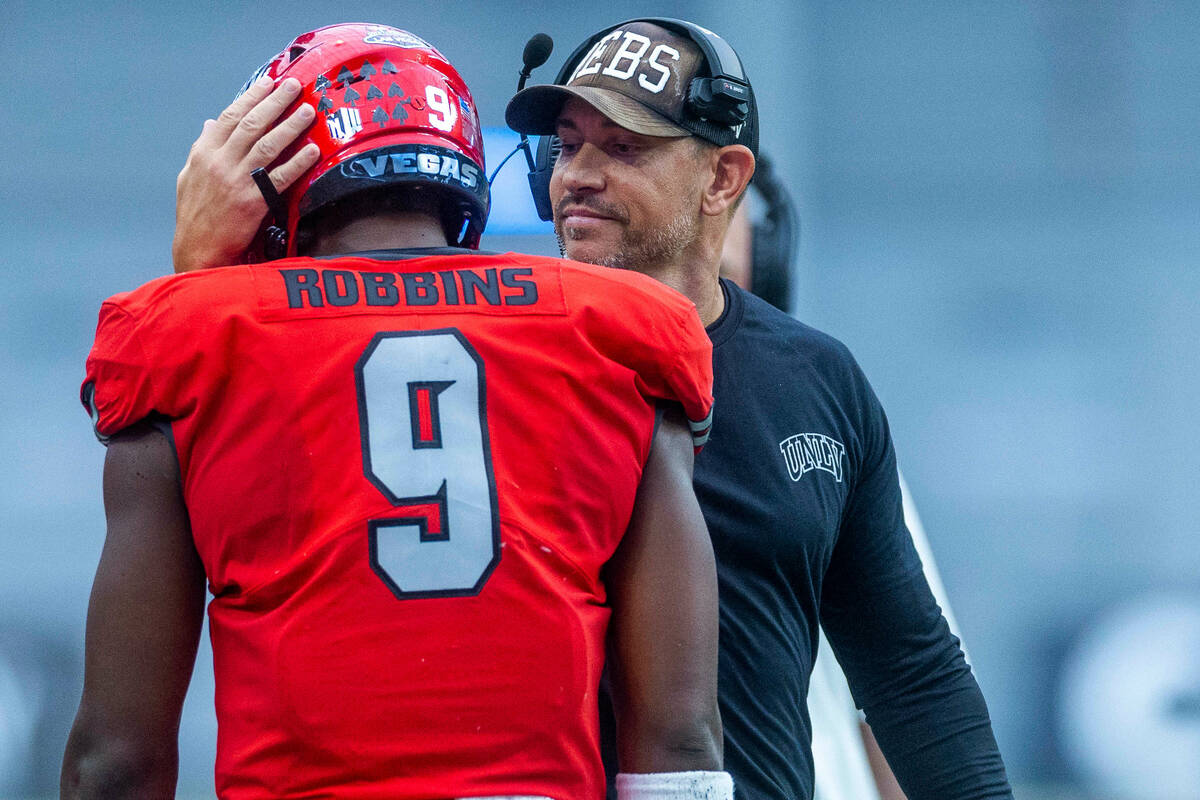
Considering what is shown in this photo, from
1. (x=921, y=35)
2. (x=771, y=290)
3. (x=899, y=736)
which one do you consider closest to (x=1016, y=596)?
(x=921, y=35)

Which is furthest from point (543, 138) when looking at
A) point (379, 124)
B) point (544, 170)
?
point (379, 124)

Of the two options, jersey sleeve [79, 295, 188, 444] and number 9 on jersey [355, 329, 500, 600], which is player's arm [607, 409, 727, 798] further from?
jersey sleeve [79, 295, 188, 444]

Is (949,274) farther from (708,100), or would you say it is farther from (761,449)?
(761,449)

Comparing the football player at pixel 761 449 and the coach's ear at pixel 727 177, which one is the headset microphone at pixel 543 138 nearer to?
the football player at pixel 761 449

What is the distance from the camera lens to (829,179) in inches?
285

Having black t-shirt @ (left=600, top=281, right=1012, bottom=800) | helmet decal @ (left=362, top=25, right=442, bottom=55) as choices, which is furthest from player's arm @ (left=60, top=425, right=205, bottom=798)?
black t-shirt @ (left=600, top=281, right=1012, bottom=800)

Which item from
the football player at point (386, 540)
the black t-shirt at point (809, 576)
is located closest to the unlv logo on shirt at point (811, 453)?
the black t-shirt at point (809, 576)

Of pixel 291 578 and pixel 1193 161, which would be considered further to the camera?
pixel 1193 161

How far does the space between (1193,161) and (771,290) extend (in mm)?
4754

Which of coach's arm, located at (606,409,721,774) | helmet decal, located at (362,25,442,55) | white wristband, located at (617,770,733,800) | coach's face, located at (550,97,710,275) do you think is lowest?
white wristband, located at (617,770,733,800)

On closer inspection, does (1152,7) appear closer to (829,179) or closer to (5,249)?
(829,179)

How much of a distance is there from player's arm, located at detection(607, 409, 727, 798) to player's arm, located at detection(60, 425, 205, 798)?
1.70 ft

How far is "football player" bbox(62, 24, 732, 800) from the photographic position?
1.55m

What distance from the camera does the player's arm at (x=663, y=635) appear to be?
5.43 feet
